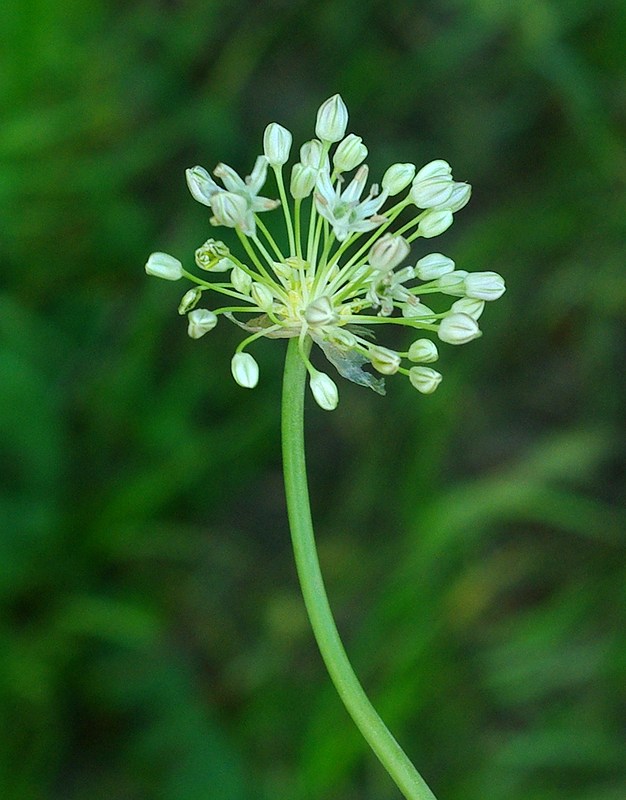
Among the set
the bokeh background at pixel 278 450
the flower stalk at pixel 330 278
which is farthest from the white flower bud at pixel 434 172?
the bokeh background at pixel 278 450

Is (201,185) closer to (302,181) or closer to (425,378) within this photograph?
(302,181)

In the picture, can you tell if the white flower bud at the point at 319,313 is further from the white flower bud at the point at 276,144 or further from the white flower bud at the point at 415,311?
the white flower bud at the point at 276,144

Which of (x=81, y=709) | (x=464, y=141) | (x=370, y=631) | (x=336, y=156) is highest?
(x=464, y=141)

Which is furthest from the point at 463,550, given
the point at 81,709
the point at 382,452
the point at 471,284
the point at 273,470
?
the point at 471,284

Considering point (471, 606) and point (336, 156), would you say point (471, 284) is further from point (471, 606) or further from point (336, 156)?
point (471, 606)

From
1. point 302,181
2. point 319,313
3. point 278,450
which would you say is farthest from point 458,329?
point 278,450

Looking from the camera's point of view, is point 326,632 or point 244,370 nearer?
point 326,632
